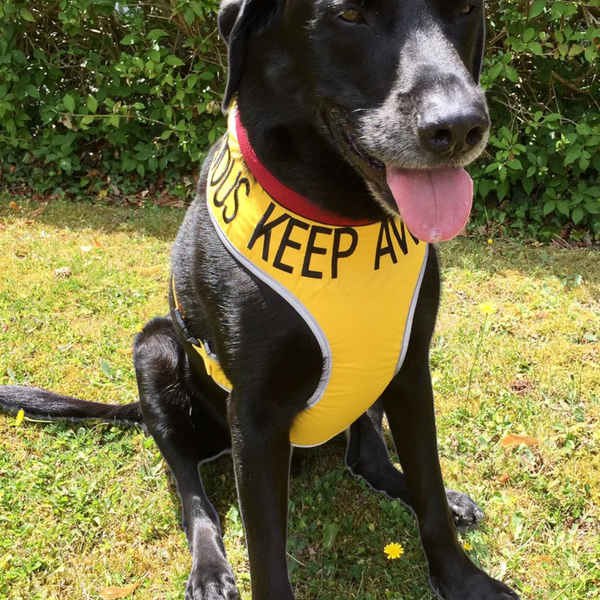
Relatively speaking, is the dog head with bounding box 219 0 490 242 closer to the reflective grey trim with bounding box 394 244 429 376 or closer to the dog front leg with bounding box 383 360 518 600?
the reflective grey trim with bounding box 394 244 429 376

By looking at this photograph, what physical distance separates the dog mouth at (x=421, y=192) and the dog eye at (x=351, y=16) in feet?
0.74

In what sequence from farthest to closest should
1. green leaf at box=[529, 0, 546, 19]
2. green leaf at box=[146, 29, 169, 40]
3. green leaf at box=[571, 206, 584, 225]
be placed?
green leaf at box=[146, 29, 169, 40] → green leaf at box=[571, 206, 584, 225] → green leaf at box=[529, 0, 546, 19]

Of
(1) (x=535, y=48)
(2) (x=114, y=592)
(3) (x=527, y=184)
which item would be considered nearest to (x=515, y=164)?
(3) (x=527, y=184)

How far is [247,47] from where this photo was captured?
1.74 metres

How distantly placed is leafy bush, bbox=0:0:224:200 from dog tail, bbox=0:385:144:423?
3.00m

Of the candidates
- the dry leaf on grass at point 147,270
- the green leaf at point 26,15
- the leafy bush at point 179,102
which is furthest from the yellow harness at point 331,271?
the green leaf at point 26,15

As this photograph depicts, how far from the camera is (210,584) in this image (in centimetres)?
206

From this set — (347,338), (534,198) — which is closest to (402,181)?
(347,338)

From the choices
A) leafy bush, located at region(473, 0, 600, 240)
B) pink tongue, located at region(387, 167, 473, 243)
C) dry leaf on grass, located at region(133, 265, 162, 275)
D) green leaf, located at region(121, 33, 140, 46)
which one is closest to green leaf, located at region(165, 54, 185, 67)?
green leaf, located at region(121, 33, 140, 46)

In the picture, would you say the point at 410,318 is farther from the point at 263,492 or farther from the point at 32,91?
the point at 32,91

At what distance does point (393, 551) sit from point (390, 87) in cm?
146

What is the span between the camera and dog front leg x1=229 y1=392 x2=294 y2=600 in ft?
6.00

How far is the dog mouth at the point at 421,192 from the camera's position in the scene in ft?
5.10

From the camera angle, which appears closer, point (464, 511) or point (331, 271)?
point (331, 271)
